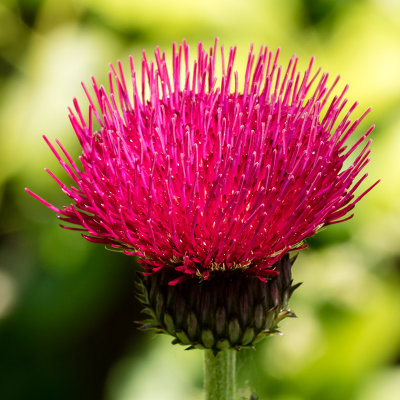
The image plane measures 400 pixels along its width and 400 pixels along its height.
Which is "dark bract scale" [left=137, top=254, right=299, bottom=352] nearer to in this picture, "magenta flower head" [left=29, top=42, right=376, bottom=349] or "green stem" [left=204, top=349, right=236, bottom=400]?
"magenta flower head" [left=29, top=42, right=376, bottom=349]

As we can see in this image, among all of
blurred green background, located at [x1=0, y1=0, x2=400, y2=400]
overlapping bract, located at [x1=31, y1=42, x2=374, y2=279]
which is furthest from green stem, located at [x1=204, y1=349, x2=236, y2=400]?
blurred green background, located at [x1=0, y1=0, x2=400, y2=400]

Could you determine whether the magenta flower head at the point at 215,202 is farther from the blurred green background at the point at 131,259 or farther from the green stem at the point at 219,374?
the blurred green background at the point at 131,259

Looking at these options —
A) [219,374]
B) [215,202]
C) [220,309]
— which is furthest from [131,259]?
[215,202]

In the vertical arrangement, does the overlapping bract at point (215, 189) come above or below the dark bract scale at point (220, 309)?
above

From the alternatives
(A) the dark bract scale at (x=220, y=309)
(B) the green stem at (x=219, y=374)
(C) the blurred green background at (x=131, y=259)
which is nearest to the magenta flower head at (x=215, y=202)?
(A) the dark bract scale at (x=220, y=309)

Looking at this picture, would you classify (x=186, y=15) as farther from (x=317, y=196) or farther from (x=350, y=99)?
(x=317, y=196)

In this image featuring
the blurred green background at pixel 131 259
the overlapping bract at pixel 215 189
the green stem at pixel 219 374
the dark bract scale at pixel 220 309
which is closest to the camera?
the overlapping bract at pixel 215 189
